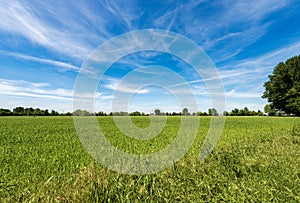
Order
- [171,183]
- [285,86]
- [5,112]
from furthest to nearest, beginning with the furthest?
[5,112]
[285,86]
[171,183]

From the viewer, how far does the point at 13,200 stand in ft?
12.3

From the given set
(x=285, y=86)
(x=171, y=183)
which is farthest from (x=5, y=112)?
(x=171, y=183)

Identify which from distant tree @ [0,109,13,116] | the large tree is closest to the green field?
the large tree

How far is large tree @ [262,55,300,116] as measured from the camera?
5884 cm

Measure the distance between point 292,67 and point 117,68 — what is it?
69300 millimetres

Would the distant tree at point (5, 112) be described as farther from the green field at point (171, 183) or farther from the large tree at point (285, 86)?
the green field at point (171, 183)

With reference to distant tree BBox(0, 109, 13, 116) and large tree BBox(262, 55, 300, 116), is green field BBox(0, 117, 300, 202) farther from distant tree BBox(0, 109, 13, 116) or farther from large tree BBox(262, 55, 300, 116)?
distant tree BBox(0, 109, 13, 116)

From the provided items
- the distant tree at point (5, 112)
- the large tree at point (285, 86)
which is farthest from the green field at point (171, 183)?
the distant tree at point (5, 112)

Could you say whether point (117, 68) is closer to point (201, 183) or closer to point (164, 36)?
point (164, 36)

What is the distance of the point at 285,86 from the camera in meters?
61.5

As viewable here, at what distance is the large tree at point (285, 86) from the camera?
5884 centimetres

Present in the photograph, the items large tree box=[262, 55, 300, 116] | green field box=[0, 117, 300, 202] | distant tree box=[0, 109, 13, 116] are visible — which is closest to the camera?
green field box=[0, 117, 300, 202]

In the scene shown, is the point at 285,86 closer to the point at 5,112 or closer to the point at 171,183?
the point at 171,183

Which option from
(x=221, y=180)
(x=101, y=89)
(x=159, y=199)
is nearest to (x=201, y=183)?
(x=221, y=180)
